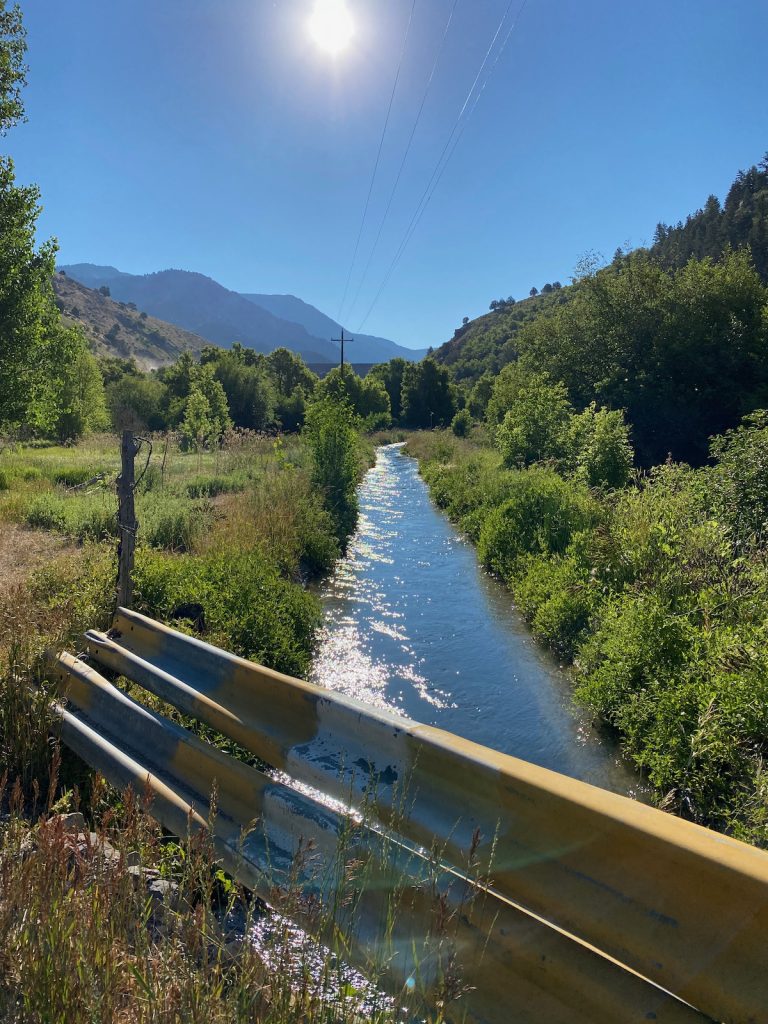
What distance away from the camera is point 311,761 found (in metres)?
2.51

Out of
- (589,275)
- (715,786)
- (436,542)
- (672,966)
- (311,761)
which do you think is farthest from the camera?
(589,275)

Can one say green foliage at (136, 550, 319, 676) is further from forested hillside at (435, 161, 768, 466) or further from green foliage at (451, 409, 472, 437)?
green foliage at (451, 409, 472, 437)

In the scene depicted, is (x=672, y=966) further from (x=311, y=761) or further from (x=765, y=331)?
(x=765, y=331)

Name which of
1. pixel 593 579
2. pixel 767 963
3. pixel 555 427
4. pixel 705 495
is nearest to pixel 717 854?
pixel 767 963

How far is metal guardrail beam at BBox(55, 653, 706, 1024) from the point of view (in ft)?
5.33

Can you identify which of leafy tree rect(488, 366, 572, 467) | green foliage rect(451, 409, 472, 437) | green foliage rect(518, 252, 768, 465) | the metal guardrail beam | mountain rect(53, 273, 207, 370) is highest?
mountain rect(53, 273, 207, 370)

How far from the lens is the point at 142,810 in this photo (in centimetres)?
274

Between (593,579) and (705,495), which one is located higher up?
(705,495)

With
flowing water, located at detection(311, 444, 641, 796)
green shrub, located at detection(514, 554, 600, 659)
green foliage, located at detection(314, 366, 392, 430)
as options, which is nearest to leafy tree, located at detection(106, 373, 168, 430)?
green foliage, located at detection(314, 366, 392, 430)

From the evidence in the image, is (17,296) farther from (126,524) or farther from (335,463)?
(126,524)

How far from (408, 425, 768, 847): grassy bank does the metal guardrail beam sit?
2.57m

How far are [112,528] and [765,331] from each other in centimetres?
2868

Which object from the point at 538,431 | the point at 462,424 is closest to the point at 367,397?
the point at 462,424

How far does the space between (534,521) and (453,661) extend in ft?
18.3
